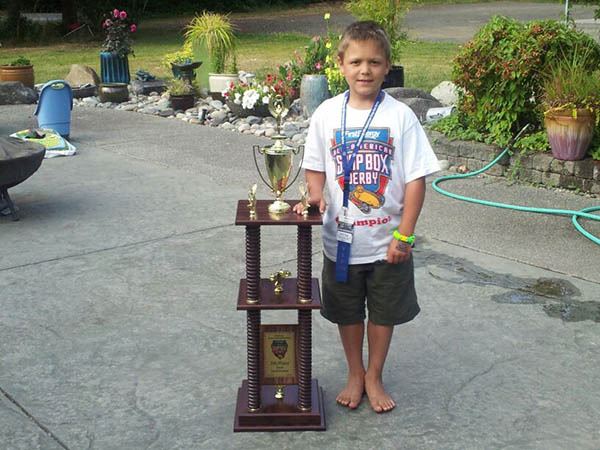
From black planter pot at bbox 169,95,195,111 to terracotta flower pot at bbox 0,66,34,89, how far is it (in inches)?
127

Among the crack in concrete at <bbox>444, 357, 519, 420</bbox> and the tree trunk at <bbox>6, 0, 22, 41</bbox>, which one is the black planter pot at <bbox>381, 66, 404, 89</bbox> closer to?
the crack in concrete at <bbox>444, 357, 519, 420</bbox>

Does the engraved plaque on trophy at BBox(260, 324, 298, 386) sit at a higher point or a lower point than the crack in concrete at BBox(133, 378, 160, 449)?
higher

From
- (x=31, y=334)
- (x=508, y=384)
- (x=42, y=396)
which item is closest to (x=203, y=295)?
(x=31, y=334)

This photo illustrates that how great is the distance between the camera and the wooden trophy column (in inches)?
131

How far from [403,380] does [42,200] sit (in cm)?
423

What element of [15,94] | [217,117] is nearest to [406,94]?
[217,117]

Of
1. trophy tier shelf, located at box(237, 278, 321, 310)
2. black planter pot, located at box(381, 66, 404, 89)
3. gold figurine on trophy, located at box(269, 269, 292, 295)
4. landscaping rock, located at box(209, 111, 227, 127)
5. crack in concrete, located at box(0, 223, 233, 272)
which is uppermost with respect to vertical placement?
gold figurine on trophy, located at box(269, 269, 292, 295)

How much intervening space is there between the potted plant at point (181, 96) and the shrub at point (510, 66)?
197 inches

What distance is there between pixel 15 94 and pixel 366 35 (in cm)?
1084

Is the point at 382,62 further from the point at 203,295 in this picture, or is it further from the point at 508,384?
the point at 203,295

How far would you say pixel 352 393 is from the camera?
362 centimetres

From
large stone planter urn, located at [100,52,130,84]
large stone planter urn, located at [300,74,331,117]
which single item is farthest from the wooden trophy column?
large stone planter urn, located at [100,52,130,84]

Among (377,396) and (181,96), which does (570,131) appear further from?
(181,96)

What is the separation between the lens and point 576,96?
712cm
